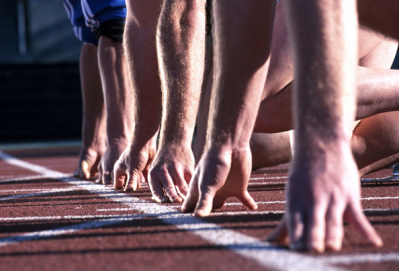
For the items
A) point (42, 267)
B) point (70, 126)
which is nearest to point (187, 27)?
point (42, 267)

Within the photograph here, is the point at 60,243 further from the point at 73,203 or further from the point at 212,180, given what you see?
the point at 73,203

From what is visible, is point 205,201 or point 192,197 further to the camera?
point 192,197

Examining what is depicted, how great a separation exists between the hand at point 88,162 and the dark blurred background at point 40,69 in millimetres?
10977

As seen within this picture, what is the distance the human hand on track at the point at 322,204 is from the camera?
42.4 inches

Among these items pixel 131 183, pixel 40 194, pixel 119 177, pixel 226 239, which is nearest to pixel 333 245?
pixel 226 239

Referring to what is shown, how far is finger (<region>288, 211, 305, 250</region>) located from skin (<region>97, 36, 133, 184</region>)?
6.57ft

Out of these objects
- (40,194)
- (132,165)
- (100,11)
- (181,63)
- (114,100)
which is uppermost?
(100,11)

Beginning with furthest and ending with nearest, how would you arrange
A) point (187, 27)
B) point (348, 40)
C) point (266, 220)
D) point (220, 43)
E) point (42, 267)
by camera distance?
point (187, 27)
point (220, 43)
point (266, 220)
point (348, 40)
point (42, 267)

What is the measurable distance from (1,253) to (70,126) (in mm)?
13480

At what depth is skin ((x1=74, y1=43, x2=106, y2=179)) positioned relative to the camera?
11.7 feet

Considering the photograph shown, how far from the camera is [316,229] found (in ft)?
3.50

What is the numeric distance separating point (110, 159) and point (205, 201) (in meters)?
1.58

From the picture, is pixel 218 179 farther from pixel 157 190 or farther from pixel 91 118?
pixel 91 118

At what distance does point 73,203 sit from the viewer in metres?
2.09
